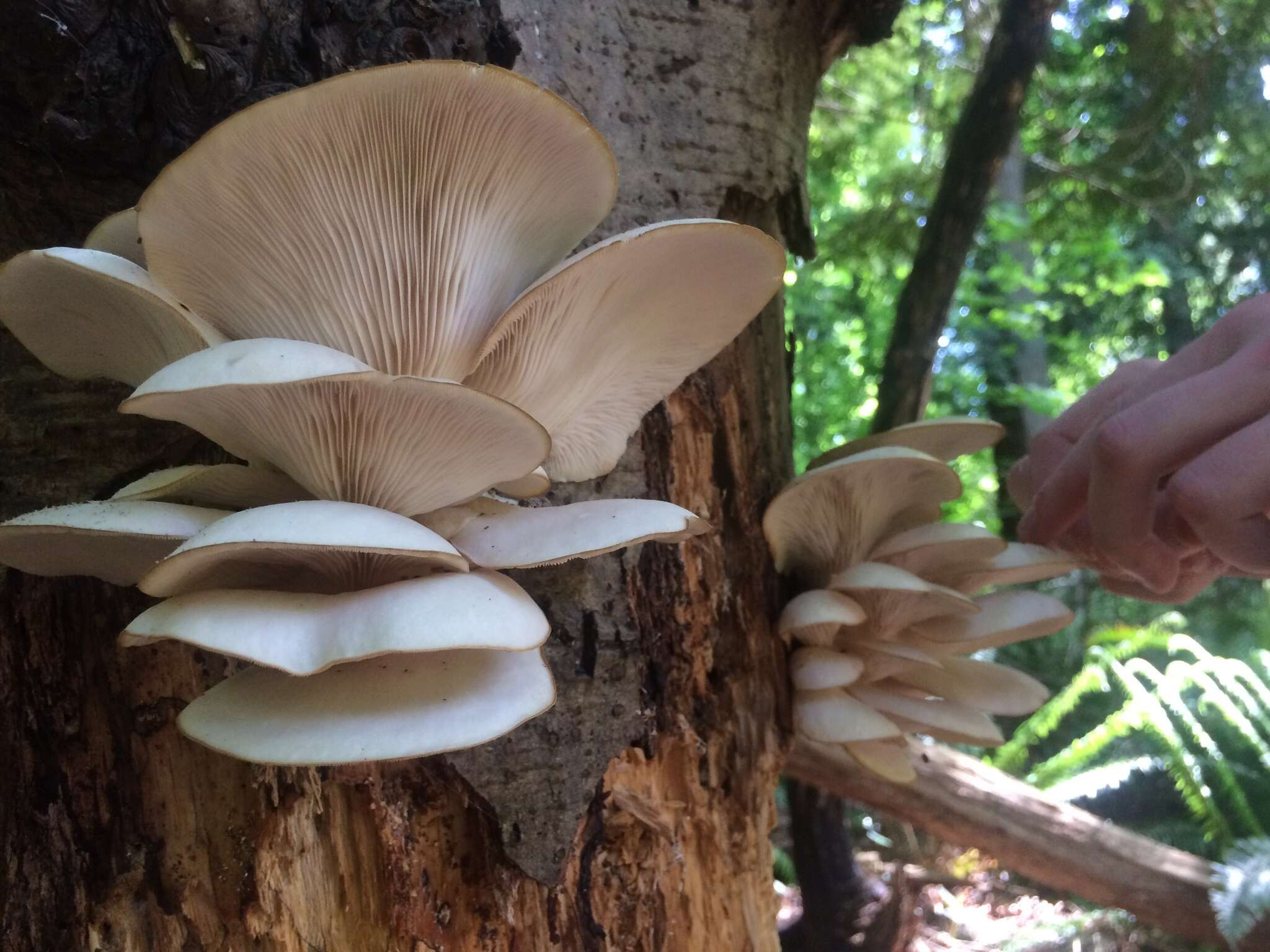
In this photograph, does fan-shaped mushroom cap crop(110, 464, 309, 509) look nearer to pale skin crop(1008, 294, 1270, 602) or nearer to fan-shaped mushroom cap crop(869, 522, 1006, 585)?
fan-shaped mushroom cap crop(869, 522, 1006, 585)

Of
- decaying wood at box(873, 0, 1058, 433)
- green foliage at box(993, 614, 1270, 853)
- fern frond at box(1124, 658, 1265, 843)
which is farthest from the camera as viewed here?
green foliage at box(993, 614, 1270, 853)

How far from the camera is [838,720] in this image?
1.50 m

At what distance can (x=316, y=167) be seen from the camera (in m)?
0.86

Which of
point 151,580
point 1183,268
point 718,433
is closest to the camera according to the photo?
point 151,580

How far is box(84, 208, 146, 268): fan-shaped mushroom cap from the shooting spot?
39.3 inches

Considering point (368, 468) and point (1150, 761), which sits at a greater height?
point (368, 468)

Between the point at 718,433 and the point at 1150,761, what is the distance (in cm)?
552

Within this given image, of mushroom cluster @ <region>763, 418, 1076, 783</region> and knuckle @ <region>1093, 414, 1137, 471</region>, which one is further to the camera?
mushroom cluster @ <region>763, 418, 1076, 783</region>

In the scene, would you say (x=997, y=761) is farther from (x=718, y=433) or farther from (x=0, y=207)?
(x=0, y=207)

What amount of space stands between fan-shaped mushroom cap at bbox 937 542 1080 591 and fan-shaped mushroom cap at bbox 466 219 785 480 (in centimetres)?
76

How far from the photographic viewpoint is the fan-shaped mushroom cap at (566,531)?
0.91m

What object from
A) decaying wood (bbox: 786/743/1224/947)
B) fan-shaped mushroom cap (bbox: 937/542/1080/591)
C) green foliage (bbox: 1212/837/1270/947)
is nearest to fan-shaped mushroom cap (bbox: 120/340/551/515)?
fan-shaped mushroom cap (bbox: 937/542/1080/591)

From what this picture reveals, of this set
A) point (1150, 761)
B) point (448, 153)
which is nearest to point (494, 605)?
point (448, 153)

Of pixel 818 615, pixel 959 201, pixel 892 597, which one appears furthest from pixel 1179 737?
pixel 818 615
